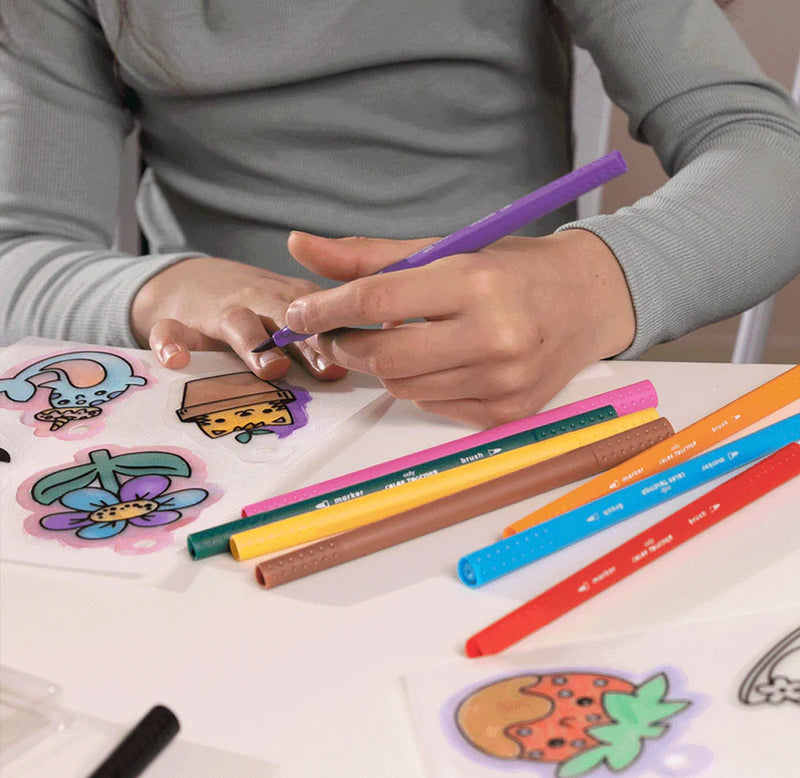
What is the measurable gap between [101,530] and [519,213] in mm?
222

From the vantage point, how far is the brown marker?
0.33 meters

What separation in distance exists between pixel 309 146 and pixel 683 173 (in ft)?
0.96

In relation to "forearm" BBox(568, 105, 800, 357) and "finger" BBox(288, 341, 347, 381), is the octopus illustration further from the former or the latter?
"forearm" BBox(568, 105, 800, 357)

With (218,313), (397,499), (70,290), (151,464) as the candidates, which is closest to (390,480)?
(397,499)

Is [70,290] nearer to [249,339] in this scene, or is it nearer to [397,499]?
[249,339]

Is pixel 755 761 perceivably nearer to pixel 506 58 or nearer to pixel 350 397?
pixel 350 397

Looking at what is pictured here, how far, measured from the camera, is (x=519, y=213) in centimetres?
41

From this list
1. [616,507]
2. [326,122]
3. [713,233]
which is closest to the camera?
[616,507]

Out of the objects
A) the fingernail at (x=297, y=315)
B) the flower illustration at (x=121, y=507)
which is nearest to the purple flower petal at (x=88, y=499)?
the flower illustration at (x=121, y=507)

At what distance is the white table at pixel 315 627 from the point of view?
0.26 meters

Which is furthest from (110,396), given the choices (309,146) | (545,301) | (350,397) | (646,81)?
(646,81)

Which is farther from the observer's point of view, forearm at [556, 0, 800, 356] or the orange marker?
forearm at [556, 0, 800, 356]

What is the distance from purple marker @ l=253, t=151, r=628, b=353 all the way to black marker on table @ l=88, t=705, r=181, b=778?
0.22 metres

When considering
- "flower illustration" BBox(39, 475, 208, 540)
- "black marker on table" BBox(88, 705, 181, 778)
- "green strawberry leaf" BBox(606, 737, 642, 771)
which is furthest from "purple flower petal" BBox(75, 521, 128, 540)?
"green strawberry leaf" BBox(606, 737, 642, 771)
